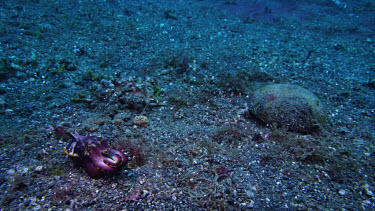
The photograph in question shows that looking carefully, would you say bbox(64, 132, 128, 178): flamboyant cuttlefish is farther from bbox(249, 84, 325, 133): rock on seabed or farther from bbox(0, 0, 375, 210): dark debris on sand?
bbox(249, 84, 325, 133): rock on seabed

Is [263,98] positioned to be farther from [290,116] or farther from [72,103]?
[72,103]

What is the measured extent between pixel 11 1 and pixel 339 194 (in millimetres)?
13259

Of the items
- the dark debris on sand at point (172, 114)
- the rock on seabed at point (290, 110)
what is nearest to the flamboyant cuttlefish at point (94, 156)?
the dark debris on sand at point (172, 114)

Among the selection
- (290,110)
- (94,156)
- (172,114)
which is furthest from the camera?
(172,114)

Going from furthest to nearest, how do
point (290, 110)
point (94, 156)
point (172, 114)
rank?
point (172, 114) → point (290, 110) → point (94, 156)

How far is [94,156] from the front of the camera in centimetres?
289

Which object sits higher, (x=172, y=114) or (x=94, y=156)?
(x=94, y=156)

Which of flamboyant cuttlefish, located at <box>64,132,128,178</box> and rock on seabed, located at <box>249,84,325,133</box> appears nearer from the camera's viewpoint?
flamboyant cuttlefish, located at <box>64,132,128,178</box>

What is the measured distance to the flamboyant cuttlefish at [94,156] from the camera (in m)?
2.88

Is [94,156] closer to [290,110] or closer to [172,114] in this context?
[172,114]

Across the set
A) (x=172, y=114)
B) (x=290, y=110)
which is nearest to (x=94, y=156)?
(x=172, y=114)

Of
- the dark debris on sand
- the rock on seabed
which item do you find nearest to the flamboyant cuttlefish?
the dark debris on sand

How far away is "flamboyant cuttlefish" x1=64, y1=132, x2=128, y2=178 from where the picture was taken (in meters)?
2.88

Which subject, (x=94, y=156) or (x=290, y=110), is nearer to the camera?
(x=94, y=156)
